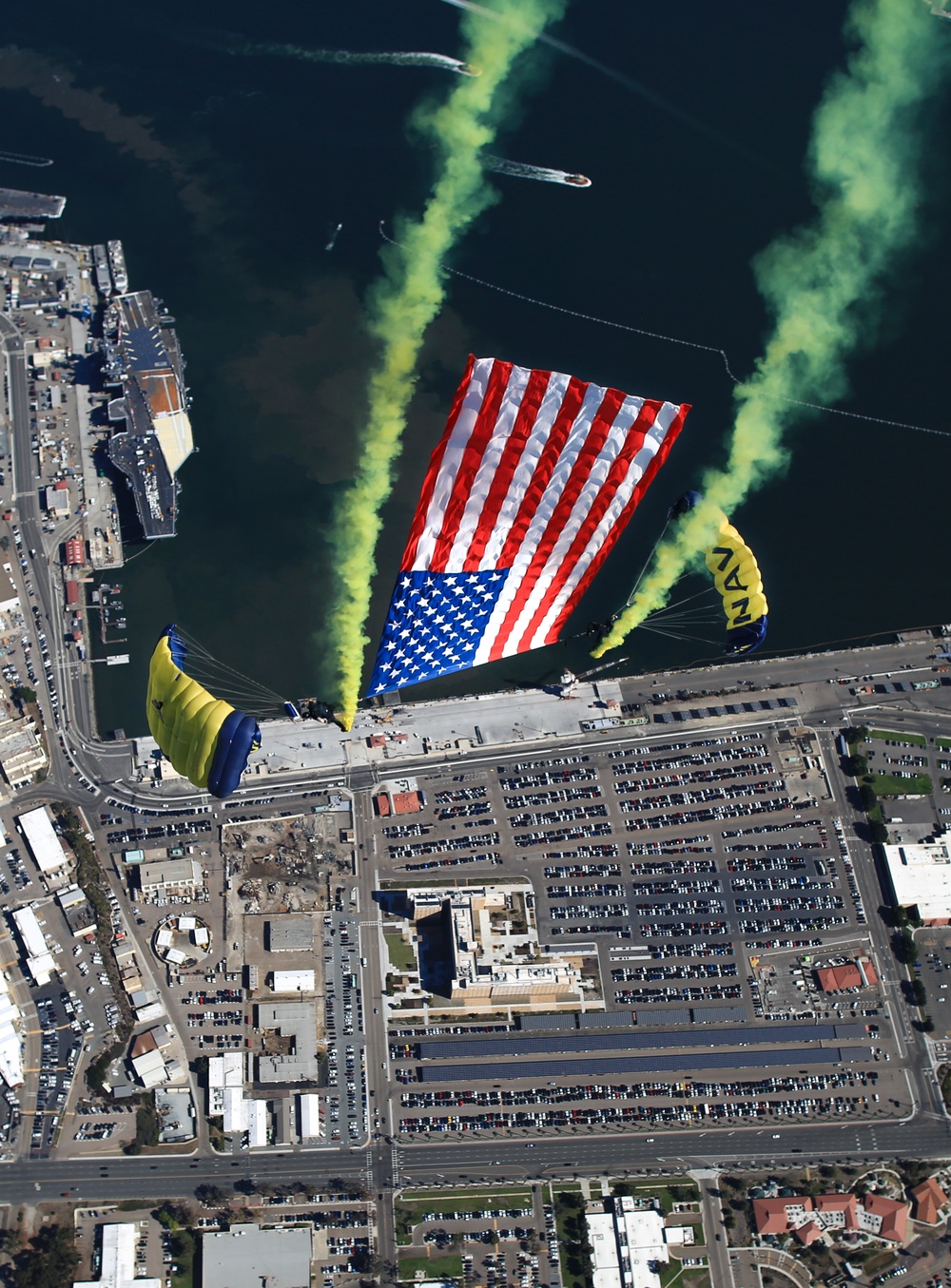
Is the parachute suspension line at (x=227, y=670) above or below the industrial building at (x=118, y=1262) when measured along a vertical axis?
above

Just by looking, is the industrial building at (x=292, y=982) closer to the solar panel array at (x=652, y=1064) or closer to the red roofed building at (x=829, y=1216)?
the solar panel array at (x=652, y=1064)

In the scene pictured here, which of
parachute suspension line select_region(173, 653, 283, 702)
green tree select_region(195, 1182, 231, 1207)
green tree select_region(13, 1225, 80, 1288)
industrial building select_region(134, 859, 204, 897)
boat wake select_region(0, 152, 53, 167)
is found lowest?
green tree select_region(13, 1225, 80, 1288)

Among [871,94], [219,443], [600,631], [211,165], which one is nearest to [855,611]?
[600,631]

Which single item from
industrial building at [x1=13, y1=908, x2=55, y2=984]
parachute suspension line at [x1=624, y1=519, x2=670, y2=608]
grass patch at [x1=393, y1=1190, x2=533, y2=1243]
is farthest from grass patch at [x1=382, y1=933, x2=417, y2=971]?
parachute suspension line at [x1=624, y1=519, x2=670, y2=608]

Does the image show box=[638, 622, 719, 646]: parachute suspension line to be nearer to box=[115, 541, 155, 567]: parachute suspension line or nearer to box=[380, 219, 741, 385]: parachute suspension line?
box=[380, 219, 741, 385]: parachute suspension line

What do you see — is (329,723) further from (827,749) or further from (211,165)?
(211,165)

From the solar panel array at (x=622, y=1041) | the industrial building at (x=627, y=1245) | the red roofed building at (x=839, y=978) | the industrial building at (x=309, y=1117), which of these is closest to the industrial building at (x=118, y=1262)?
the industrial building at (x=309, y=1117)

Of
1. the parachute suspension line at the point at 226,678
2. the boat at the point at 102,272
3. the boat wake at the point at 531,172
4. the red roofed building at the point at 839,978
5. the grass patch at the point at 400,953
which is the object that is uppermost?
the boat wake at the point at 531,172

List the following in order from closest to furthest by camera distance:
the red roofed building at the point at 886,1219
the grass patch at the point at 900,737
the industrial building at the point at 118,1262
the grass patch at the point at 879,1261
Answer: the industrial building at the point at 118,1262 → the grass patch at the point at 879,1261 → the red roofed building at the point at 886,1219 → the grass patch at the point at 900,737
